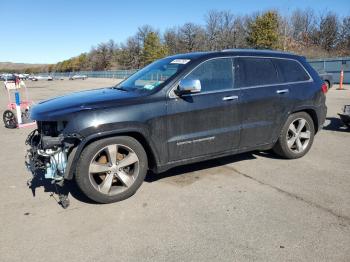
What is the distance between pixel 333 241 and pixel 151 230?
Result: 1.77 meters

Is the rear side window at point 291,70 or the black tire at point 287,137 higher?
the rear side window at point 291,70

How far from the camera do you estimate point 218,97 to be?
4957 millimetres

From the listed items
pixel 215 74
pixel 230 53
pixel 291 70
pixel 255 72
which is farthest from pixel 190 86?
pixel 291 70

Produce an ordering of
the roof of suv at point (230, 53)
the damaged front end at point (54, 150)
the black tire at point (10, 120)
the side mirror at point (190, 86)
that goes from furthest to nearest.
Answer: the black tire at point (10, 120) → the roof of suv at point (230, 53) → the side mirror at point (190, 86) → the damaged front end at point (54, 150)

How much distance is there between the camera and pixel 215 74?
505 centimetres

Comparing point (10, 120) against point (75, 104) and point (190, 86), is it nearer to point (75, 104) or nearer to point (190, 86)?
point (75, 104)

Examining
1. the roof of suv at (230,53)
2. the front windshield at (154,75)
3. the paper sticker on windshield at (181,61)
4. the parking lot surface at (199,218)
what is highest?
the roof of suv at (230,53)

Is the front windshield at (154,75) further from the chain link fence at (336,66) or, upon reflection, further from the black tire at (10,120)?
the chain link fence at (336,66)

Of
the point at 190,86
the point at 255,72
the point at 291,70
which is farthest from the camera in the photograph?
the point at 291,70

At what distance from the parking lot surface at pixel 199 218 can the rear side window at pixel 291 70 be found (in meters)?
1.38

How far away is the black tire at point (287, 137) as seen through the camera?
19.1 feet

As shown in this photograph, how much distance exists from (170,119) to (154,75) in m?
0.99

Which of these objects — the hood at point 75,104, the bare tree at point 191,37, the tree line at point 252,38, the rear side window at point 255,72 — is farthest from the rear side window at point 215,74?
the bare tree at point 191,37

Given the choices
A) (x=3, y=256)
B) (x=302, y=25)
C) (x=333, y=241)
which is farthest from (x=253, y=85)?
(x=302, y=25)
